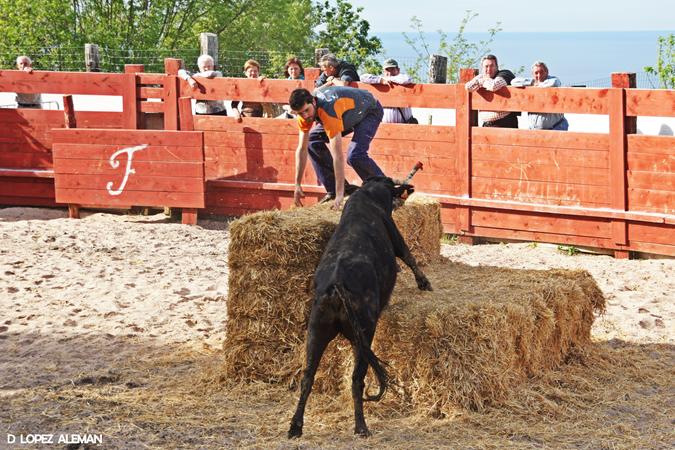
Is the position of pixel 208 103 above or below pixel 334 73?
below

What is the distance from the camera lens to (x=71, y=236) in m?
12.4

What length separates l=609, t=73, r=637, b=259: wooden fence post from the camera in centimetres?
1142

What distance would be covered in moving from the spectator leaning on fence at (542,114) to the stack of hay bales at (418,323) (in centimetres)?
416

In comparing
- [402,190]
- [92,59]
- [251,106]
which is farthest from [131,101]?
[402,190]

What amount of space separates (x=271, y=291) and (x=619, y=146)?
5328 millimetres

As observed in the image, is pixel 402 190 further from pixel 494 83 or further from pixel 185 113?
pixel 185 113

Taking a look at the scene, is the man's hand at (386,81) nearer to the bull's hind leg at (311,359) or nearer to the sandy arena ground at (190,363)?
the sandy arena ground at (190,363)

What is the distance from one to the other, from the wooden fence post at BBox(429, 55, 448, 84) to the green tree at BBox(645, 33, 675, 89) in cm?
399

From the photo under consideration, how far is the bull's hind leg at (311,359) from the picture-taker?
6.36 metres

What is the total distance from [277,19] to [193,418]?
824 inches

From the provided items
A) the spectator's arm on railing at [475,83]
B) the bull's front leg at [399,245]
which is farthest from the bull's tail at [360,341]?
the spectator's arm on railing at [475,83]

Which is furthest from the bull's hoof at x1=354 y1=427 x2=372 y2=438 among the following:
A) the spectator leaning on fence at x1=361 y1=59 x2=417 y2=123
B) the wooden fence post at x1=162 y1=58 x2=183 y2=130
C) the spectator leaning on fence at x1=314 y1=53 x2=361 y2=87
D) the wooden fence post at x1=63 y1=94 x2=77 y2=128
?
the wooden fence post at x1=63 y1=94 x2=77 y2=128

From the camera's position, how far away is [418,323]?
6.83 metres

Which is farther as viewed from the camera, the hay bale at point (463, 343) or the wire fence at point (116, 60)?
the wire fence at point (116, 60)
